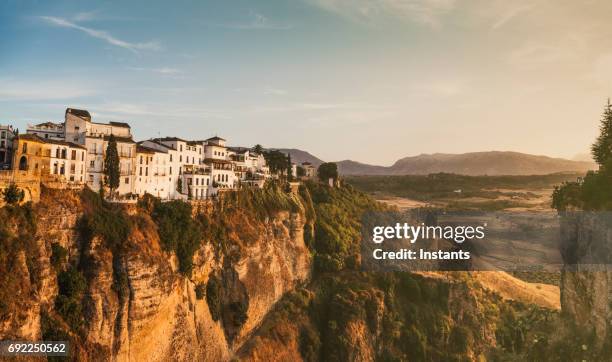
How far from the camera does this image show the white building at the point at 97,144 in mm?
36500

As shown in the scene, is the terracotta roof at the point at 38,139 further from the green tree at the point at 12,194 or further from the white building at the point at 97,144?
the green tree at the point at 12,194

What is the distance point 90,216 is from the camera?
103ft

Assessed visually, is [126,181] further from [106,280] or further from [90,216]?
[106,280]

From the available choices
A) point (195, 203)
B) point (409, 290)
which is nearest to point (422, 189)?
point (409, 290)

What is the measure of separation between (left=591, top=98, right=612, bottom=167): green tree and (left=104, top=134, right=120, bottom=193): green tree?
108ft

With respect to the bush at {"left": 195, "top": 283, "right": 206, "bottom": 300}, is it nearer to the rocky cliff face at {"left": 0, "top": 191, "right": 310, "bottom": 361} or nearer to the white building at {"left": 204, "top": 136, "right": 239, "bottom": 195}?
the rocky cliff face at {"left": 0, "top": 191, "right": 310, "bottom": 361}

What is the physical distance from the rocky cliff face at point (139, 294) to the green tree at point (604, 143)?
29.5m

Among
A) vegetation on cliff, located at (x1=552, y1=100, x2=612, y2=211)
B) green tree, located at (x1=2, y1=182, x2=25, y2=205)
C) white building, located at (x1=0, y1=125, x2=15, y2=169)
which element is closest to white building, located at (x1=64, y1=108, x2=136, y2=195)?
white building, located at (x1=0, y1=125, x2=15, y2=169)

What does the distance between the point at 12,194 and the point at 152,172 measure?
15.2 m

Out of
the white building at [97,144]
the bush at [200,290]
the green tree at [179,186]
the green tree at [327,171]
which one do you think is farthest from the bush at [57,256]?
the green tree at [327,171]

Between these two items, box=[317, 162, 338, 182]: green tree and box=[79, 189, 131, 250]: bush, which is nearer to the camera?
box=[79, 189, 131, 250]: bush

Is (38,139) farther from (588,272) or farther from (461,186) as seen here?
(461,186)

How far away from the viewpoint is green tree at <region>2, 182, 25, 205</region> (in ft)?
88.7

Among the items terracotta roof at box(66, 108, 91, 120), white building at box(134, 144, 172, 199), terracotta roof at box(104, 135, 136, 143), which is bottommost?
white building at box(134, 144, 172, 199)
